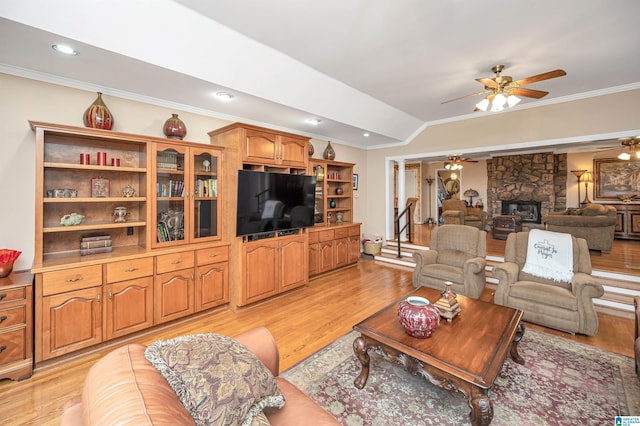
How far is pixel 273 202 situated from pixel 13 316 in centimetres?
257

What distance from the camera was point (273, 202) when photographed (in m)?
3.72

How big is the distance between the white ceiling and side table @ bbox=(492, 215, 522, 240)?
3.68m

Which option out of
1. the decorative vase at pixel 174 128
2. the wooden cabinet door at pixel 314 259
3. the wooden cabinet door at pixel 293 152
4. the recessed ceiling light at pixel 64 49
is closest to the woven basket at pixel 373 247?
the wooden cabinet door at pixel 314 259

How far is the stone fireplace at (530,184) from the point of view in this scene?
7.75 meters

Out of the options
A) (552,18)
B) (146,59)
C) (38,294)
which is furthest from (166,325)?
(552,18)

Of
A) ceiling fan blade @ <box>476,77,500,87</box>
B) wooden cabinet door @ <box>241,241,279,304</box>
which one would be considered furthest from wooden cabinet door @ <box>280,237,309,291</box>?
ceiling fan blade @ <box>476,77,500,87</box>

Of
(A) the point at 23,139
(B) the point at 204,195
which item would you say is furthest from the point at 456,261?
(A) the point at 23,139

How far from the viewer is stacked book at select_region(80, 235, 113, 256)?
2.73 meters

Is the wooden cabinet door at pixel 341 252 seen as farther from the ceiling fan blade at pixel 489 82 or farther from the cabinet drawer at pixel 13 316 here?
the cabinet drawer at pixel 13 316

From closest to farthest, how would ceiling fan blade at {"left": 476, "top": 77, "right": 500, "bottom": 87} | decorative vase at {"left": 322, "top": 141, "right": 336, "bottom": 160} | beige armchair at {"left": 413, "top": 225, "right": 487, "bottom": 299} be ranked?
ceiling fan blade at {"left": 476, "top": 77, "right": 500, "bottom": 87} < beige armchair at {"left": 413, "top": 225, "right": 487, "bottom": 299} < decorative vase at {"left": 322, "top": 141, "right": 336, "bottom": 160}

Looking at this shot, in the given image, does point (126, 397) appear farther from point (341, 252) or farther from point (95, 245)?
point (341, 252)

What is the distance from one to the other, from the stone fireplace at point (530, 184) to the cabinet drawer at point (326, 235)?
20.5 ft

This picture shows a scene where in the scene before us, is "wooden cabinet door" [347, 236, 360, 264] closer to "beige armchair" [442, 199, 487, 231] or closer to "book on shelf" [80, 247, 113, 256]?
"beige armchair" [442, 199, 487, 231]

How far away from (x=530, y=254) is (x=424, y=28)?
2.91 metres
